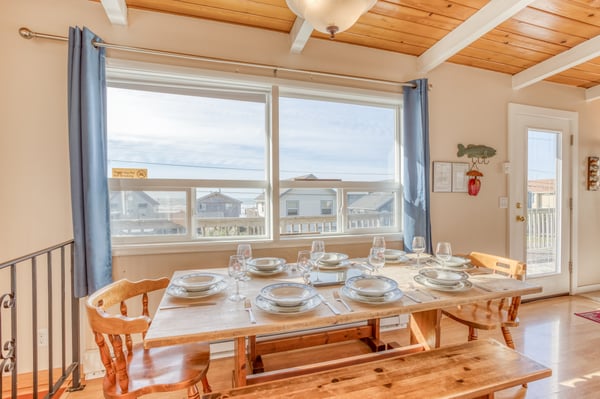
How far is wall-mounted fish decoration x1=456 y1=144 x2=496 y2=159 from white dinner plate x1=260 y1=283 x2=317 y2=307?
92.8 inches

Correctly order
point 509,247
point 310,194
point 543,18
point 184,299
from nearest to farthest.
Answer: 1. point 184,299
2. point 543,18
3. point 310,194
4. point 509,247

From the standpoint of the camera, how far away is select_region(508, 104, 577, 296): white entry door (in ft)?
10.2

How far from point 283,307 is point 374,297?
41 cm

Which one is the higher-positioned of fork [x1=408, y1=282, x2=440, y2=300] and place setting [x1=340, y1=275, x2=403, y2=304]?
place setting [x1=340, y1=275, x2=403, y2=304]

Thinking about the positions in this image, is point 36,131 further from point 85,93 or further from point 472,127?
point 472,127

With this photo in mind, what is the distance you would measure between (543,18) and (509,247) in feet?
6.97

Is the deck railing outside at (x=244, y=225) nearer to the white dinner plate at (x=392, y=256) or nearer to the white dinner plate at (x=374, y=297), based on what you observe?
the white dinner plate at (x=392, y=256)

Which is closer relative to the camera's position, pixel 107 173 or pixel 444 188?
pixel 107 173

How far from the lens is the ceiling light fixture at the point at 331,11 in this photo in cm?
117

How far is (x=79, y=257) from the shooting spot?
1.83 metres

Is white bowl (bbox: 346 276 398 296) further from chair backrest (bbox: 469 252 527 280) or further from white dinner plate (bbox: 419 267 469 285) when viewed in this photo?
chair backrest (bbox: 469 252 527 280)

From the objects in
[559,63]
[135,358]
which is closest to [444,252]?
[135,358]

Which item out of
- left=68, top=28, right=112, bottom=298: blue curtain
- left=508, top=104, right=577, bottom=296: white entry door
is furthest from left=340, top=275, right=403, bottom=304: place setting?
left=508, top=104, right=577, bottom=296: white entry door

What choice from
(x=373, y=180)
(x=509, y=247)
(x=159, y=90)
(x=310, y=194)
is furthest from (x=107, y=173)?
(x=509, y=247)
